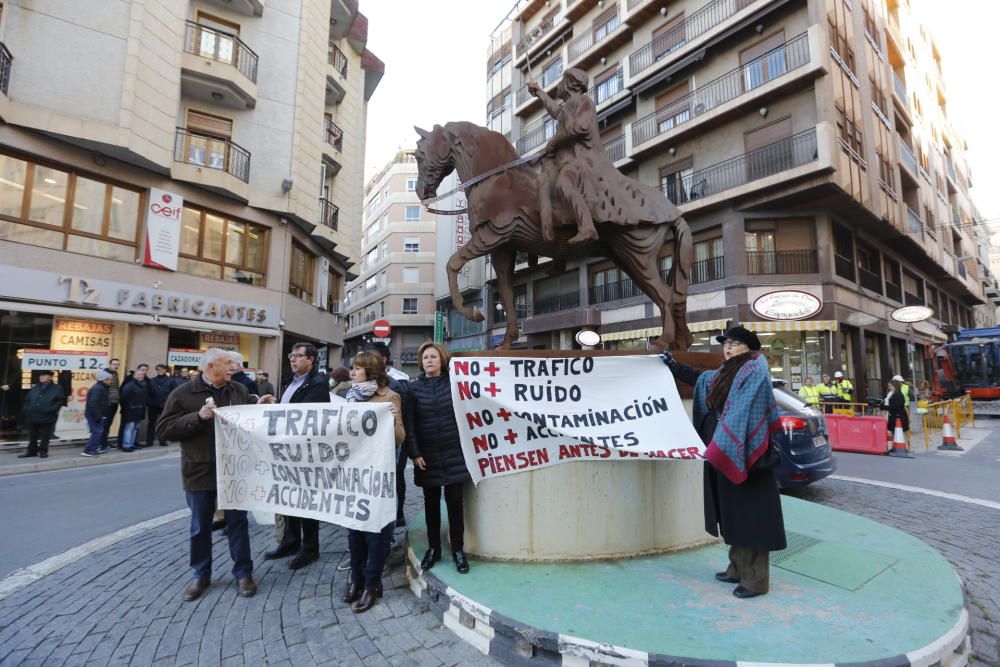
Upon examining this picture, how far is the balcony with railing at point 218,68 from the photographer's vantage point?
14328 mm

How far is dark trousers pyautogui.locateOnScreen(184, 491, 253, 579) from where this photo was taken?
3.53 metres

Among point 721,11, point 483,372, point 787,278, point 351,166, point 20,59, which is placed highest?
point 721,11

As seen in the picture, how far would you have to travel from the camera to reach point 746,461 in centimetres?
304

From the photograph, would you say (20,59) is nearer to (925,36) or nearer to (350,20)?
(350,20)

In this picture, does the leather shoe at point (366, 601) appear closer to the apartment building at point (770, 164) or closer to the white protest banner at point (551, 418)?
the white protest banner at point (551, 418)

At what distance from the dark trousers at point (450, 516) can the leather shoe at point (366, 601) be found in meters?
0.53

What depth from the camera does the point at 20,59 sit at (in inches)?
439

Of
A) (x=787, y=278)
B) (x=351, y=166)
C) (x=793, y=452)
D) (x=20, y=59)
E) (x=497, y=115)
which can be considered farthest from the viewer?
(x=497, y=115)

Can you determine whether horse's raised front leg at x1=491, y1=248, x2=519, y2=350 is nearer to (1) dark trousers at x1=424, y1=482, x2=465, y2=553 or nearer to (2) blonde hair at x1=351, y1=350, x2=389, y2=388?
(2) blonde hair at x1=351, y1=350, x2=389, y2=388

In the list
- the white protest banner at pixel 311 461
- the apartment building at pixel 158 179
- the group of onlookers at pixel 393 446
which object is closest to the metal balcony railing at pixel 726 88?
the apartment building at pixel 158 179

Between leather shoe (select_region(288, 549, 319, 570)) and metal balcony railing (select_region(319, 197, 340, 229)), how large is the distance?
1699cm

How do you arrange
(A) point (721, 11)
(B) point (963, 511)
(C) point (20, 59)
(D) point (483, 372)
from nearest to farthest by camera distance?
1. (D) point (483, 372)
2. (B) point (963, 511)
3. (C) point (20, 59)
4. (A) point (721, 11)

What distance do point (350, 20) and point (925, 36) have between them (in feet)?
128

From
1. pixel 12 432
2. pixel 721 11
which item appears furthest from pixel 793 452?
pixel 721 11
